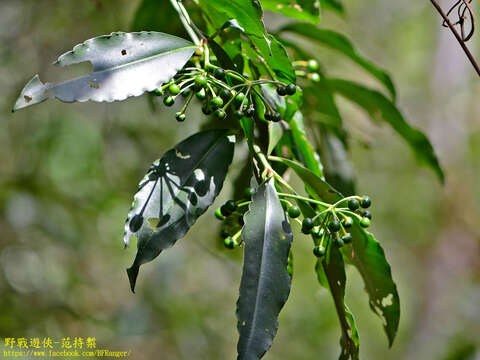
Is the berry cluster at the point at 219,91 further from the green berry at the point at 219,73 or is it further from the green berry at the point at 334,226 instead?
the green berry at the point at 334,226

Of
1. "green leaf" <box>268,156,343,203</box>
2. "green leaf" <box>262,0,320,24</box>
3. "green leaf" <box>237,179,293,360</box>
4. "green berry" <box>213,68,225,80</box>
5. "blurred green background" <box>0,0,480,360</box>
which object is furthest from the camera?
"blurred green background" <box>0,0,480,360</box>

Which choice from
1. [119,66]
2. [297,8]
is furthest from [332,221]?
[297,8]

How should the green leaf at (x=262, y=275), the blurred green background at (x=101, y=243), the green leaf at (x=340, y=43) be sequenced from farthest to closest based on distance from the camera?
the blurred green background at (x=101, y=243)
the green leaf at (x=340, y=43)
the green leaf at (x=262, y=275)

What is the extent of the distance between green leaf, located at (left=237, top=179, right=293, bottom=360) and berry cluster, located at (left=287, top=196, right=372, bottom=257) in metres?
0.05

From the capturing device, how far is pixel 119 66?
89cm

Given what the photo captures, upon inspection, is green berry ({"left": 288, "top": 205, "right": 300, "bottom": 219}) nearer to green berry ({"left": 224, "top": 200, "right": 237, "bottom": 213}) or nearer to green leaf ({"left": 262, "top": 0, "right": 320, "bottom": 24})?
green berry ({"left": 224, "top": 200, "right": 237, "bottom": 213})

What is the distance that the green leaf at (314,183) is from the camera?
1.03 meters

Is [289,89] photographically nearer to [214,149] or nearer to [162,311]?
[214,149]

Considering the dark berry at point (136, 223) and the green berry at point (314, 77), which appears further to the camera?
the green berry at point (314, 77)

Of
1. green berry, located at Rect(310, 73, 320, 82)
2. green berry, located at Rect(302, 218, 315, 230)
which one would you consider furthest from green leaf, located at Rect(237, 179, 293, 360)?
green berry, located at Rect(310, 73, 320, 82)

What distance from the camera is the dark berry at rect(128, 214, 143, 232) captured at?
0.94 m

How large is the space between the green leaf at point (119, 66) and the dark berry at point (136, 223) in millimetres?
224

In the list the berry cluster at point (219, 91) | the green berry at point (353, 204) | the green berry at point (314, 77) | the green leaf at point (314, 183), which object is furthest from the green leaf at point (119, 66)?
the green berry at point (314, 77)

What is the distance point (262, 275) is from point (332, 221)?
7.0 inches
